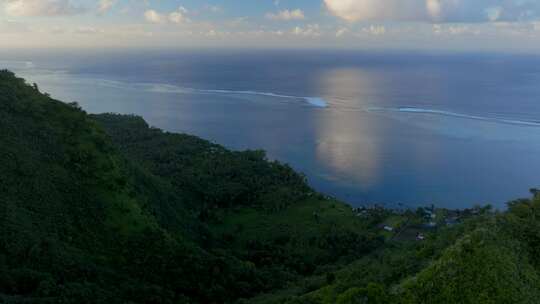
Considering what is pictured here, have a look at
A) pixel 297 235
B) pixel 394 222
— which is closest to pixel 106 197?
pixel 297 235

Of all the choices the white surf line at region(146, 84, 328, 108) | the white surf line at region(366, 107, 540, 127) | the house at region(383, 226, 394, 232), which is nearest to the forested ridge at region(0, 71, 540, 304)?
the house at region(383, 226, 394, 232)

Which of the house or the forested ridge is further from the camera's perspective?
the house

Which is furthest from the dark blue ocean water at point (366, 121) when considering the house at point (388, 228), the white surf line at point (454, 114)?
the house at point (388, 228)

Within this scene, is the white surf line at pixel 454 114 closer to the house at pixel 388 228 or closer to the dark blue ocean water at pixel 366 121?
the dark blue ocean water at pixel 366 121

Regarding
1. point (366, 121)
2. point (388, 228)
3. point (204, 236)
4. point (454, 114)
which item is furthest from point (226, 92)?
point (204, 236)

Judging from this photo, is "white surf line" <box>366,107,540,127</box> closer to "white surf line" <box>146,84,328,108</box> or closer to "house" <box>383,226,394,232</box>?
"white surf line" <box>146,84,328,108</box>

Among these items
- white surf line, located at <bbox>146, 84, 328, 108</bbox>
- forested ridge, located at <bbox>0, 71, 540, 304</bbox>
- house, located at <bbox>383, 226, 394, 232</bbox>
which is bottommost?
house, located at <bbox>383, 226, 394, 232</bbox>
